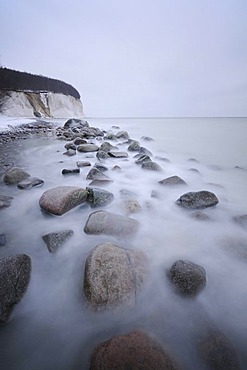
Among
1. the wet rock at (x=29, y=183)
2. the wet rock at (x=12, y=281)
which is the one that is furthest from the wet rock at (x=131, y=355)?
the wet rock at (x=29, y=183)

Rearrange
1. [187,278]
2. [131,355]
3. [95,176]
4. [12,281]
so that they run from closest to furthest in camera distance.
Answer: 1. [131,355]
2. [12,281]
3. [187,278]
4. [95,176]

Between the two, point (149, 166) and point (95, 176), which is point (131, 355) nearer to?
point (95, 176)

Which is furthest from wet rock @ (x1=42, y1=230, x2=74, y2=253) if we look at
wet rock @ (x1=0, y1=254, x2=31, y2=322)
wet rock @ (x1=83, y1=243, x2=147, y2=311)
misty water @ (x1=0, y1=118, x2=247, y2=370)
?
wet rock @ (x1=83, y1=243, x2=147, y2=311)

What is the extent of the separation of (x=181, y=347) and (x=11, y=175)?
3284 mm

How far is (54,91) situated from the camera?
29562 mm

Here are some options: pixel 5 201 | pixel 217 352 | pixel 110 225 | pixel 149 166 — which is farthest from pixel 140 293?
pixel 149 166

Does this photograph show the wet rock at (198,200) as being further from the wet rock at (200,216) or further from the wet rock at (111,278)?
the wet rock at (111,278)

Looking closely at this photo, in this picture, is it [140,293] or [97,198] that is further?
[97,198]

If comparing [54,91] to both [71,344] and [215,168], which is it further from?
[71,344]

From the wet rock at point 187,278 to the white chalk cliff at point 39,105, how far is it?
880 inches

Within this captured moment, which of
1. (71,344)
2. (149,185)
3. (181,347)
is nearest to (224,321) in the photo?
(181,347)

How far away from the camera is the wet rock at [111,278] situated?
4.47 feet

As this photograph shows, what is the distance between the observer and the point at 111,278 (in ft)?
4.61

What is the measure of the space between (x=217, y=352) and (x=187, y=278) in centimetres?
46
